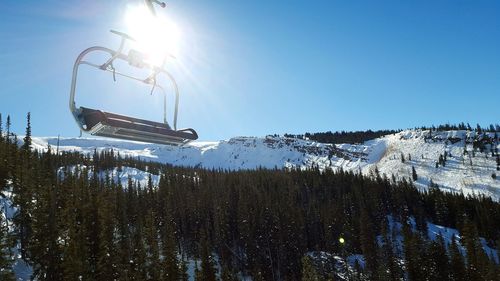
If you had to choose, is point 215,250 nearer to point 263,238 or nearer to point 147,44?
point 263,238

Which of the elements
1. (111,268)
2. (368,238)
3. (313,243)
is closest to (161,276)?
(111,268)

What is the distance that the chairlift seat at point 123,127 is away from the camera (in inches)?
358

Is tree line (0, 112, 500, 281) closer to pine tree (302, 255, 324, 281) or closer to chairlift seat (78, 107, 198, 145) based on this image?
pine tree (302, 255, 324, 281)

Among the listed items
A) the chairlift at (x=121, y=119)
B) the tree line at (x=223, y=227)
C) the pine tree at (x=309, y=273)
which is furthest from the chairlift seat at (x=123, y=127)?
the pine tree at (x=309, y=273)

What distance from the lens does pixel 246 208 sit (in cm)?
8500

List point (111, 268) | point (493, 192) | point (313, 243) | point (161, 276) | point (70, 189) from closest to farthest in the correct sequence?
point (111, 268) → point (161, 276) → point (70, 189) → point (313, 243) → point (493, 192)

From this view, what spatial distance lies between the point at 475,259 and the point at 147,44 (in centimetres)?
7076

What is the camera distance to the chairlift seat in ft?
29.8

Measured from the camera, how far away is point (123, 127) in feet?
30.3

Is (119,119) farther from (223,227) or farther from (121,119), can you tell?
(223,227)

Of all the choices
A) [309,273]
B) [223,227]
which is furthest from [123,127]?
[223,227]

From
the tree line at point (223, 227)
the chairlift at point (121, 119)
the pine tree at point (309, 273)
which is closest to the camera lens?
the chairlift at point (121, 119)

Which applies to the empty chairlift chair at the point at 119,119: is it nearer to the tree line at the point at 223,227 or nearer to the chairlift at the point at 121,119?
the chairlift at the point at 121,119

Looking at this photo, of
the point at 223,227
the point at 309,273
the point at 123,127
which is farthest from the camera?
the point at 223,227
